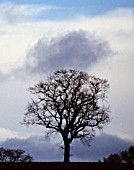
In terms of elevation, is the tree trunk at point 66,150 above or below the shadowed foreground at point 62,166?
above

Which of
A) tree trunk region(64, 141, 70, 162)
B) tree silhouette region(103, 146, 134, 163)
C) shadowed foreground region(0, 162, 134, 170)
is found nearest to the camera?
shadowed foreground region(0, 162, 134, 170)

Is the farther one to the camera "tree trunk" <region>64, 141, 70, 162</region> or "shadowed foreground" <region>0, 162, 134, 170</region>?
"tree trunk" <region>64, 141, 70, 162</region>

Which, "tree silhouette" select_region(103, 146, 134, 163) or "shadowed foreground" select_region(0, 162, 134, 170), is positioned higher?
"tree silhouette" select_region(103, 146, 134, 163)

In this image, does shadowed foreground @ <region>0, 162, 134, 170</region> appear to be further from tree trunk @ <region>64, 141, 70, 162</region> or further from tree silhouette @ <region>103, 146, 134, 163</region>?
tree silhouette @ <region>103, 146, 134, 163</region>

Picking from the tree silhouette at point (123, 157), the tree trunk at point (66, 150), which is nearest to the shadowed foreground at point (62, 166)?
the tree trunk at point (66, 150)

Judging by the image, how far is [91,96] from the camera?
52750mm

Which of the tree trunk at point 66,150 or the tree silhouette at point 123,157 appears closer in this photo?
the tree trunk at point 66,150

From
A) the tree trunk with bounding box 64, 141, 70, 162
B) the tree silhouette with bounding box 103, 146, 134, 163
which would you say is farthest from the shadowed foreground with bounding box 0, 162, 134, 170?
the tree silhouette with bounding box 103, 146, 134, 163

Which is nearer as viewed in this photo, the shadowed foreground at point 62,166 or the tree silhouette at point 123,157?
the shadowed foreground at point 62,166

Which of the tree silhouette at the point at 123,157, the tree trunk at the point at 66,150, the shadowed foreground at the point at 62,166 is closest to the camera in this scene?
the shadowed foreground at the point at 62,166

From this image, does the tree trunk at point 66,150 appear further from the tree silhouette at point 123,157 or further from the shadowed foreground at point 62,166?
the shadowed foreground at point 62,166

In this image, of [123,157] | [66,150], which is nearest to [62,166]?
[66,150]

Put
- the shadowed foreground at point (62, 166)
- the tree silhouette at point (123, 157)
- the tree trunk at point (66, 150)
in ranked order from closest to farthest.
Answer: the shadowed foreground at point (62, 166) < the tree trunk at point (66, 150) < the tree silhouette at point (123, 157)

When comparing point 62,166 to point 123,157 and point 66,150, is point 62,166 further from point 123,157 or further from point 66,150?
point 123,157
